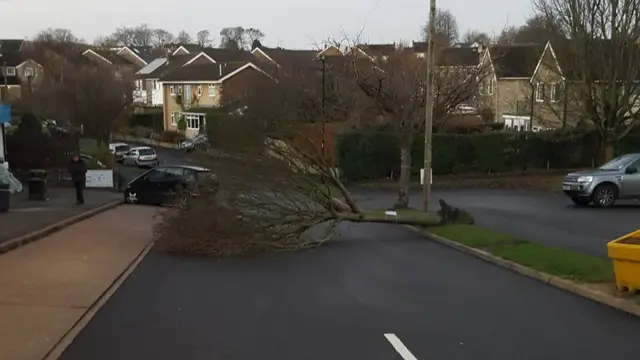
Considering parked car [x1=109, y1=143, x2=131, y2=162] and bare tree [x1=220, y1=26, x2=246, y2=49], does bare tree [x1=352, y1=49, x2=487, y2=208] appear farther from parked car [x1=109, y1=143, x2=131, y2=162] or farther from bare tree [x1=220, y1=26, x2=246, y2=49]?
bare tree [x1=220, y1=26, x2=246, y2=49]

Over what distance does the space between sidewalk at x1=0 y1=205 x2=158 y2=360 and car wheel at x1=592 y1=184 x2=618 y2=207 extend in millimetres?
14953

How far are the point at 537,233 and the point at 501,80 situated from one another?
154ft

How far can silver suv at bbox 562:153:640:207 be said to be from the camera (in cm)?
2780

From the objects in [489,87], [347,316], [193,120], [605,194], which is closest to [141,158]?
[193,120]

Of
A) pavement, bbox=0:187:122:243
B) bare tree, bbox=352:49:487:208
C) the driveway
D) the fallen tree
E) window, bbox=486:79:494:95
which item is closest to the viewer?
the fallen tree

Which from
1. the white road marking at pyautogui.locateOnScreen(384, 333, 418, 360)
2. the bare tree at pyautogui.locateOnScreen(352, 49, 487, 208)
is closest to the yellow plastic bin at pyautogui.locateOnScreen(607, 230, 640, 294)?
the white road marking at pyautogui.locateOnScreen(384, 333, 418, 360)

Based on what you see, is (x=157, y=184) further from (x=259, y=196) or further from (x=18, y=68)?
(x=18, y=68)

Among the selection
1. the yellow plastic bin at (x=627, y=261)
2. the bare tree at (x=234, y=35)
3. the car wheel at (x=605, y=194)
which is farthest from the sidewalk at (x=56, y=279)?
the bare tree at (x=234, y=35)

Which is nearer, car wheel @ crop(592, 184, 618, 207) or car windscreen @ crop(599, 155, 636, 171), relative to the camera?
car wheel @ crop(592, 184, 618, 207)

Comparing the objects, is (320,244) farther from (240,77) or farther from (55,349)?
(240,77)

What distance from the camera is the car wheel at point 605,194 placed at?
2800 centimetres

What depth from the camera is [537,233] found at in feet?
69.1

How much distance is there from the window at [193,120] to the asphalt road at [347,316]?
206ft

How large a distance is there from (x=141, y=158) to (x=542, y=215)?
121ft
